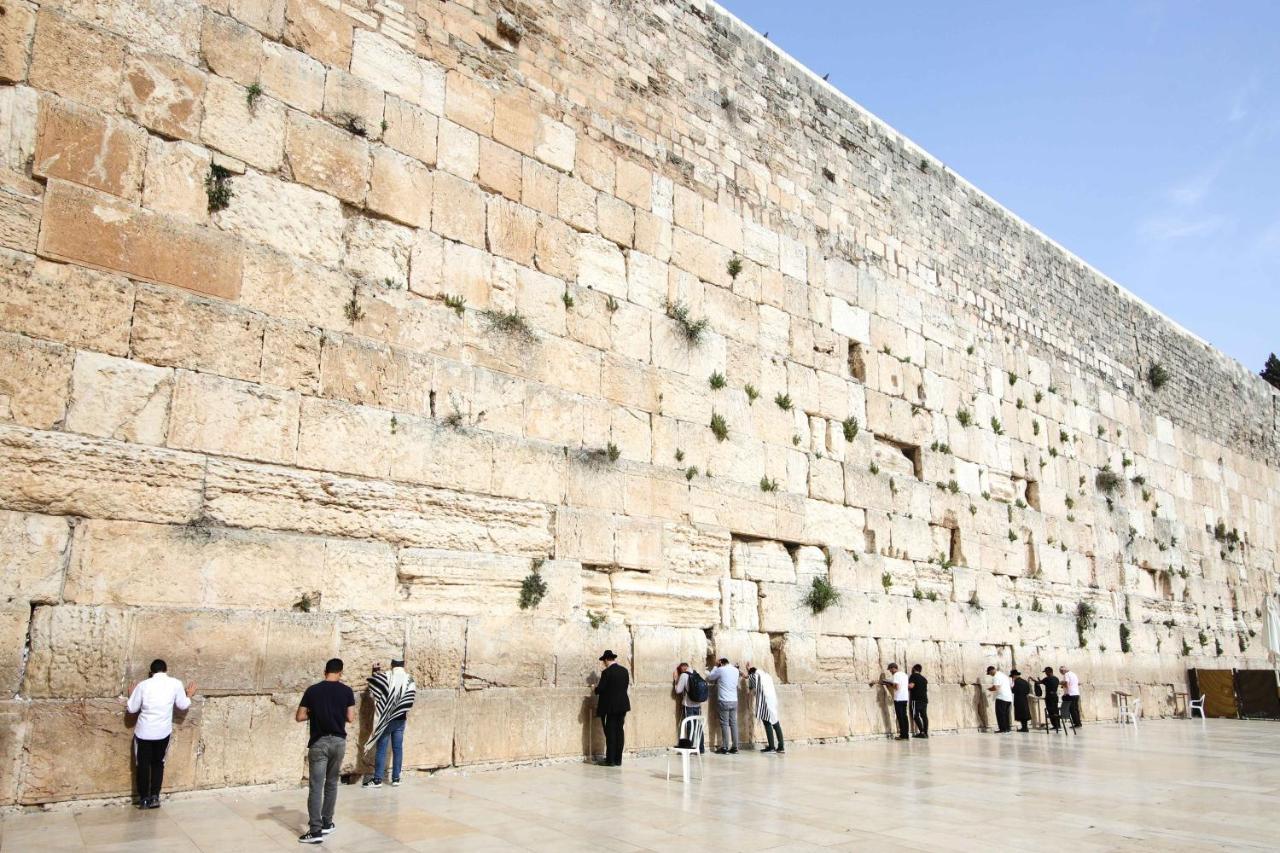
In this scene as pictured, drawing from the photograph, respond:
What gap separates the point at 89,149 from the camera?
6.29 metres

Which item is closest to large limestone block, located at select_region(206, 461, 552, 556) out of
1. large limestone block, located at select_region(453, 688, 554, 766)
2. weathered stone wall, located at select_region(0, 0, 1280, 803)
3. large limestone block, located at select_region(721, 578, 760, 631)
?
weathered stone wall, located at select_region(0, 0, 1280, 803)

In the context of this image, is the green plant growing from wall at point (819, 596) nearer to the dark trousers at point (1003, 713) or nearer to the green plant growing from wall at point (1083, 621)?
the dark trousers at point (1003, 713)

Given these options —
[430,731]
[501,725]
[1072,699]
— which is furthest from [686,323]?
[1072,699]

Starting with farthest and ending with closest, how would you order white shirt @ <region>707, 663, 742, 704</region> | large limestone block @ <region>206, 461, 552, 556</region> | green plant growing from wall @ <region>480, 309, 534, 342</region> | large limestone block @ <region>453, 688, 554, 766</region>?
white shirt @ <region>707, 663, 742, 704</region> → green plant growing from wall @ <region>480, 309, 534, 342</region> → large limestone block @ <region>453, 688, 554, 766</region> → large limestone block @ <region>206, 461, 552, 556</region>

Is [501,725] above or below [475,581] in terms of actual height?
below

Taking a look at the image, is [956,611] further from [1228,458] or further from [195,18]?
[1228,458]

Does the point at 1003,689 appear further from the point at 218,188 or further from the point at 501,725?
the point at 218,188

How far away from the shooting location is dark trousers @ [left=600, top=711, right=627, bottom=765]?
766cm

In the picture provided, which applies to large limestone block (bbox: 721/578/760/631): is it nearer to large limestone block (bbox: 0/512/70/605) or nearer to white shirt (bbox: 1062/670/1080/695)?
large limestone block (bbox: 0/512/70/605)

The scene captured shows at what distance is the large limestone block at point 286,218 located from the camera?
6902mm

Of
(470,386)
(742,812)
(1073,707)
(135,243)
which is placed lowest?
(742,812)

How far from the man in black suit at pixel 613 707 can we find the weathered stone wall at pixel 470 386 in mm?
276

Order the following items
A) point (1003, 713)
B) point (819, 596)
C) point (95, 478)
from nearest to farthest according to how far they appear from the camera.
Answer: point (95, 478) → point (819, 596) → point (1003, 713)

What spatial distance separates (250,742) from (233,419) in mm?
2102
